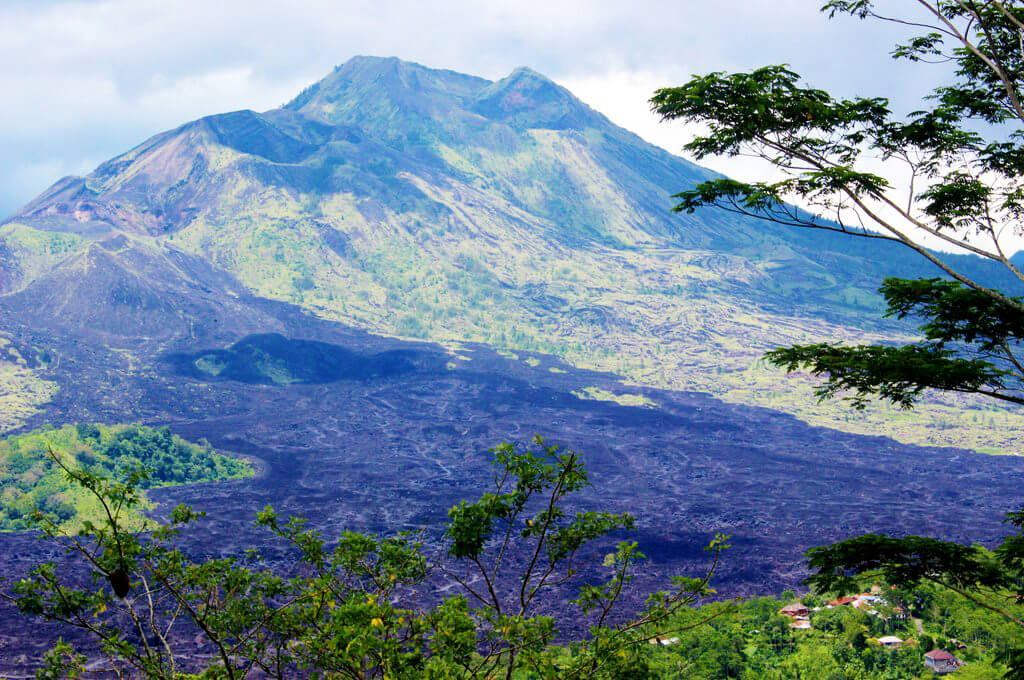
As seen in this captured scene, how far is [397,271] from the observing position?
167250 millimetres

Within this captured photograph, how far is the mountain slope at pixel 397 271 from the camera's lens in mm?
132500

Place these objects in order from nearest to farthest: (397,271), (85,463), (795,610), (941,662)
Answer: (941,662)
(795,610)
(85,463)
(397,271)

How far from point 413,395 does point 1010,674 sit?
109 m

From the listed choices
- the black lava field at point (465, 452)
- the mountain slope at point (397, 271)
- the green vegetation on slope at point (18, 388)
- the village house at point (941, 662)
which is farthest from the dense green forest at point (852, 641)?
the mountain slope at point (397, 271)

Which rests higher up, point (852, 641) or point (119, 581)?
point (119, 581)

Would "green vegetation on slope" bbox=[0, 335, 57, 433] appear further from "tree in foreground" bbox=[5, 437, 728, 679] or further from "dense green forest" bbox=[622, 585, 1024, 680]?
"tree in foreground" bbox=[5, 437, 728, 679]

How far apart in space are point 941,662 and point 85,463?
230ft

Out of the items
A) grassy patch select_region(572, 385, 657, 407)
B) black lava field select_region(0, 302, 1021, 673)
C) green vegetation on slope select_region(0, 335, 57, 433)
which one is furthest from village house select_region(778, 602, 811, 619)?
green vegetation on slope select_region(0, 335, 57, 433)

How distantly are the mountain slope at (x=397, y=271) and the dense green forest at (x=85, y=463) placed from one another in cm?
4408

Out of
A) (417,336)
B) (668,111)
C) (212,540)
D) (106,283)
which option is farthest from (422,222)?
(668,111)

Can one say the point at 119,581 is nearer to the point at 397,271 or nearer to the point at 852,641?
the point at 852,641

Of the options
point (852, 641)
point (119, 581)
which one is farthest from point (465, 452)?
point (119, 581)

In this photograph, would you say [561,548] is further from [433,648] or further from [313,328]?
[313,328]

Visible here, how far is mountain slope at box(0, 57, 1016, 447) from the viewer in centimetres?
13250
